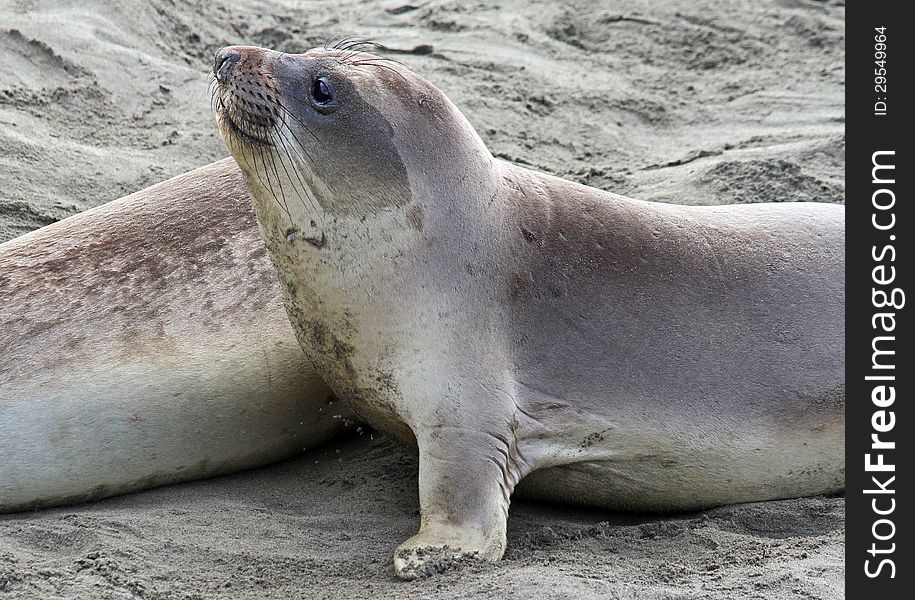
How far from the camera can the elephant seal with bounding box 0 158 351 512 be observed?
12.0 ft

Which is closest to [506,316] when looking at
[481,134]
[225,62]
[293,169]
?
[293,169]

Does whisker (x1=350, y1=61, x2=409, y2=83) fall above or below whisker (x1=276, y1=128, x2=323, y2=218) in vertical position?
above

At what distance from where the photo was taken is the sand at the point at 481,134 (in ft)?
10.3

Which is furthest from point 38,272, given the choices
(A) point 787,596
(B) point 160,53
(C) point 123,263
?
(B) point 160,53

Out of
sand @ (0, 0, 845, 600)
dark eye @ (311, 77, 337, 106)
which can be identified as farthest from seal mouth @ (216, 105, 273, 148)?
sand @ (0, 0, 845, 600)

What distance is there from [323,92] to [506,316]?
78 centimetres

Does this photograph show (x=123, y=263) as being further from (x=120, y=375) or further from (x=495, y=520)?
(x=495, y=520)

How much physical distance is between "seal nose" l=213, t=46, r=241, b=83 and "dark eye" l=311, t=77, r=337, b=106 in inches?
8.7

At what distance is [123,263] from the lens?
13.0 ft

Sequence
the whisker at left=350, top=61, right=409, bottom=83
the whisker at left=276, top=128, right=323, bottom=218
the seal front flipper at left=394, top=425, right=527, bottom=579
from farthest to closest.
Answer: the whisker at left=350, top=61, right=409, bottom=83 < the whisker at left=276, top=128, right=323, bottom=218 < the seal front flipper at left=394, top=425, right=527, bottom=579

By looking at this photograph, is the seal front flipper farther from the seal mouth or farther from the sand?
the seal mouth

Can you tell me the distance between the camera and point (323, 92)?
3363mm

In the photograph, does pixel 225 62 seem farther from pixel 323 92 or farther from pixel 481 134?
pixel 481 134

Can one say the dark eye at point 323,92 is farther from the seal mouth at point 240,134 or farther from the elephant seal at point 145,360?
the elephant seal at point 145,360
